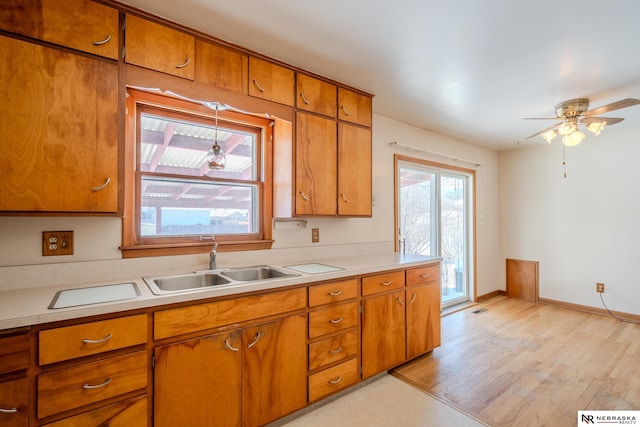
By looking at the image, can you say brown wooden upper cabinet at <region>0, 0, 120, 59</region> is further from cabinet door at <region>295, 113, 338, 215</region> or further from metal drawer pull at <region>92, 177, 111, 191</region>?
cabinet door at <region>295, 113, 338, 215</region>

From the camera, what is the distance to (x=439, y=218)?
3.98 m

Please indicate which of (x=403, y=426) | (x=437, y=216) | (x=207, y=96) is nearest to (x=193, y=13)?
(x=207, y=96)

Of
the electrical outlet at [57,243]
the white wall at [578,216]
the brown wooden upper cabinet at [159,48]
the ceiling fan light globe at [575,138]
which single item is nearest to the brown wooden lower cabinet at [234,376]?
the electrical outlet at [57,243]

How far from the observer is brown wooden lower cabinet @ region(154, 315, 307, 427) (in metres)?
1.40

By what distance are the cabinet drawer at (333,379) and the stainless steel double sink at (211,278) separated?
705mm

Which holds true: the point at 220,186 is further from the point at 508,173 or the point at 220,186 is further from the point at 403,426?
the point at 508,173

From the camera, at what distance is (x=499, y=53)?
1.99 m

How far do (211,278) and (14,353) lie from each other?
0.94 meters

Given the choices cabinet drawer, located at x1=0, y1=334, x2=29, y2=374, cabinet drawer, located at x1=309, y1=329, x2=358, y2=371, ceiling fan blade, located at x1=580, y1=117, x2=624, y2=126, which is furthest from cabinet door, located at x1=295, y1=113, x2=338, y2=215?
ceiling fan blade, located at x1=580, y1=117, x2=624, y2=126

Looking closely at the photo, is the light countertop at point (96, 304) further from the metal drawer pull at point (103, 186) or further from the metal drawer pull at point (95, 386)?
the metal drawer pull at point (103, 186)

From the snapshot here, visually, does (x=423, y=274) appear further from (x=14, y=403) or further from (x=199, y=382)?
(x=14, y=403)

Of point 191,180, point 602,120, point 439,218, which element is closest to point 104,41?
point 191,180

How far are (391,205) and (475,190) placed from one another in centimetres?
190

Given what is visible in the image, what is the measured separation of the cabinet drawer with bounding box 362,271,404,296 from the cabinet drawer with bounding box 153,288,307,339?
1.78 ft
